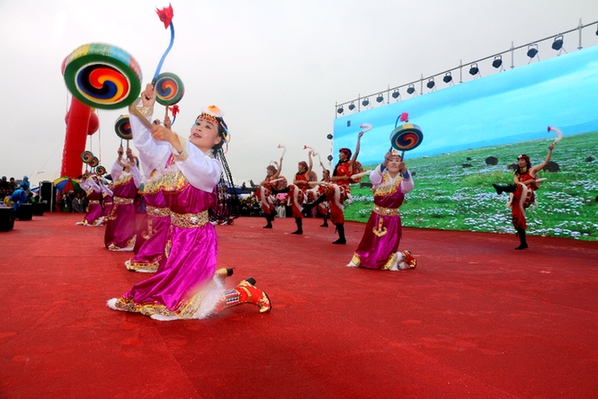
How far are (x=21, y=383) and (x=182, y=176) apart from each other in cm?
132

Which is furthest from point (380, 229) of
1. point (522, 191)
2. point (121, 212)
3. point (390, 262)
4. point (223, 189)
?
point (522, 191)

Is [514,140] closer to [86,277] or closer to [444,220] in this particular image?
[444,220]

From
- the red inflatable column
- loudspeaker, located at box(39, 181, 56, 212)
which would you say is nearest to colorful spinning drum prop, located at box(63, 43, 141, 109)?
the red inflatable column

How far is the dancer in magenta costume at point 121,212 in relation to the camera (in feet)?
18.7

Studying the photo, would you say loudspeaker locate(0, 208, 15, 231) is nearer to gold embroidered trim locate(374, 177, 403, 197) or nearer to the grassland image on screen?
gold embroidered trim locate(374, 177, 403, 197)

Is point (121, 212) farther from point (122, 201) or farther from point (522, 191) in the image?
point (522, 191)

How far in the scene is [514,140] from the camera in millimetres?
10703

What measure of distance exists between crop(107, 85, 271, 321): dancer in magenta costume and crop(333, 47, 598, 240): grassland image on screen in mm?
9295

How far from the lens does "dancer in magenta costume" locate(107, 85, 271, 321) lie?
8.00ft

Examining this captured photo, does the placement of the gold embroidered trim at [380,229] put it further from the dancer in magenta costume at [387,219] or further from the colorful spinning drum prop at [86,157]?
the colorful spinning drum prop at [86,157]

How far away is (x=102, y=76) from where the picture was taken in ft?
7.04

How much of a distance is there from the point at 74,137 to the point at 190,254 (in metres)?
15.0

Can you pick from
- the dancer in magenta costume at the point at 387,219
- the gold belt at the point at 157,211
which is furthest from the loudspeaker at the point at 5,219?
the dancer in magenta costume at the point at 387,219

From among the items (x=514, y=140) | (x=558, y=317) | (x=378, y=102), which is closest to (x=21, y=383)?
(x=558, y=317)
